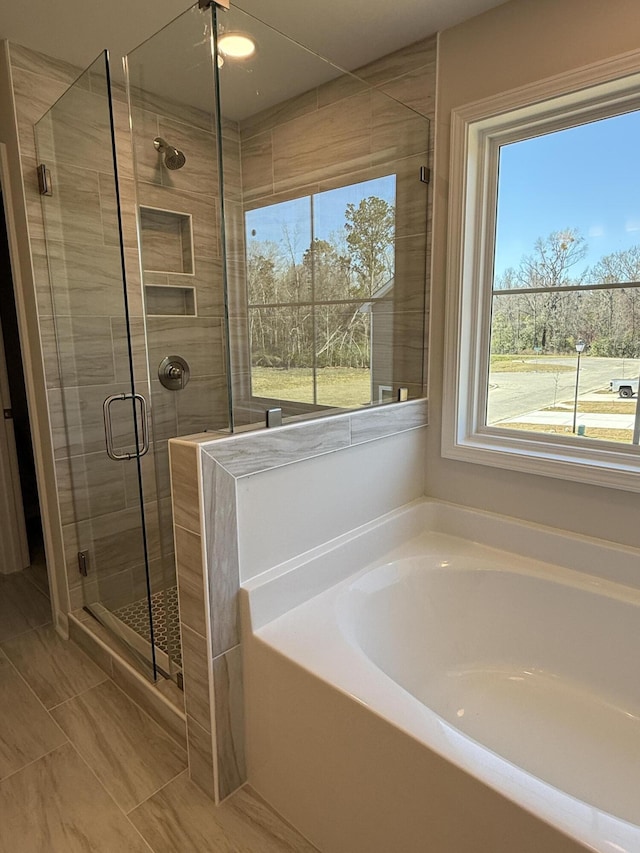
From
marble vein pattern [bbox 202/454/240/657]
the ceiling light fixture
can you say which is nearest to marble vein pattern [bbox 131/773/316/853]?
marble vein pattern [bbox 202/454/240/657]

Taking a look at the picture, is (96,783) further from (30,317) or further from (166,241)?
(166,241)

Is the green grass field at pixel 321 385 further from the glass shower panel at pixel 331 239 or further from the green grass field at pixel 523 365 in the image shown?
the green grass field at pixel 523 365

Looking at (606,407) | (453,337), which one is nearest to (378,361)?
(453,337)

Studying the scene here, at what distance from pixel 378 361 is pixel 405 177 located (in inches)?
29.4

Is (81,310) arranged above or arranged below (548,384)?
above

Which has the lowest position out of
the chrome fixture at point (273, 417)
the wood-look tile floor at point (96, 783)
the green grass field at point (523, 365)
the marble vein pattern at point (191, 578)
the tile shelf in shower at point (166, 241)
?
the wood-look tile floor at point (96, 783)

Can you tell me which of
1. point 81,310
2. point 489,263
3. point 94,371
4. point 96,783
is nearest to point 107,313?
point 81,310

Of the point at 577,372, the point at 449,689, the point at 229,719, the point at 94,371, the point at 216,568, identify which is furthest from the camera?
the point at 94,371

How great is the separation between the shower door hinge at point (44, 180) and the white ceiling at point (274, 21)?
17.5 inches

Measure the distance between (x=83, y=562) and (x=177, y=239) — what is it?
153 cm

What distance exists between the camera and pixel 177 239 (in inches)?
75.0

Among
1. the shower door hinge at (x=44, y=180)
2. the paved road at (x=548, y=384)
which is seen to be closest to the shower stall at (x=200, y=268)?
the shower door hinge at (x=44, y=180)

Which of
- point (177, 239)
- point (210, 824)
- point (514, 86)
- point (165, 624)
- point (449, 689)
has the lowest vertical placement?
point (210, 824)

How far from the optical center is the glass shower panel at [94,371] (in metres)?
1.90
